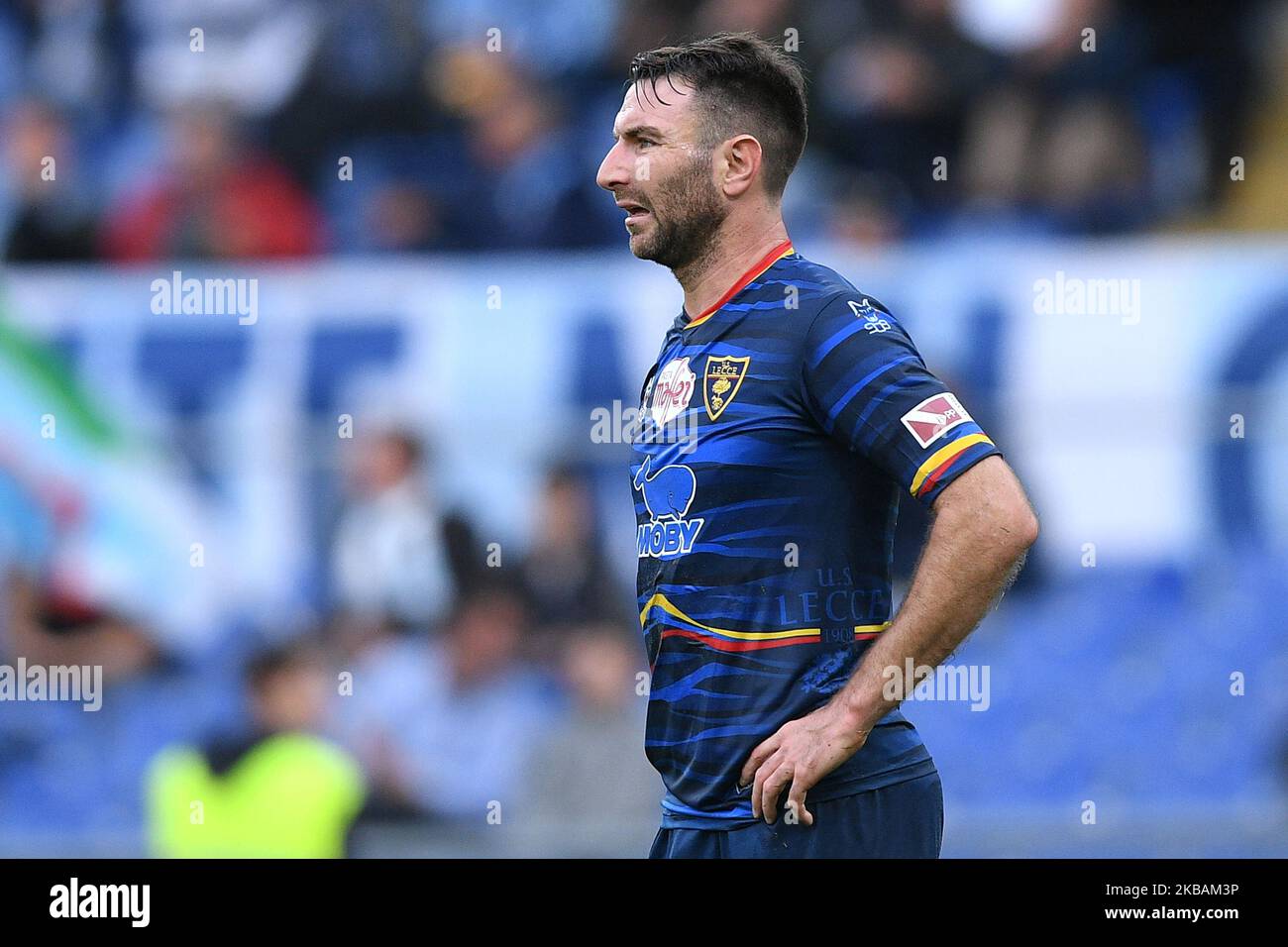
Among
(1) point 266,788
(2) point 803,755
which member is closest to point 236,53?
(1) point 266,788

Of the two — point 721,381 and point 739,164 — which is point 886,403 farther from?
point 739,164

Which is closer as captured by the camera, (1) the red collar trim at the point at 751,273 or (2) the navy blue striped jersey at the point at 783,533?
(2) the navy blue striped jersey at the point at 783,533

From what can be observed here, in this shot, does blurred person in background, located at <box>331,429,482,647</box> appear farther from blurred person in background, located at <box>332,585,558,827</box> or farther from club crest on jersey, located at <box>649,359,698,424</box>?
club crest on jersey, located at <box>649,359,698,424</box>

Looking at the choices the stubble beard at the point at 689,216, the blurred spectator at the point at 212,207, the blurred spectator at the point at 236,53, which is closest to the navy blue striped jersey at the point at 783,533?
the stubble beard at the point at 689,216

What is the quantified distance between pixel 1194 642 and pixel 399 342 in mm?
4145

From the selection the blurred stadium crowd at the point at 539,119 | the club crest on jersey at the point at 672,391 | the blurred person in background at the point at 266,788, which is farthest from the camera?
the blurred stadium crowd at the point at 539,119

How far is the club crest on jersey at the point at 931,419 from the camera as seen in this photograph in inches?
111

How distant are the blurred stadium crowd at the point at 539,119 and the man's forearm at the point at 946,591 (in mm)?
5368

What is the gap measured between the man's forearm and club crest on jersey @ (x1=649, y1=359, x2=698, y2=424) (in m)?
0.58

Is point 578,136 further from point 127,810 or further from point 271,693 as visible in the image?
point 127,810

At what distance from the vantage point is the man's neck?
3.25 meters

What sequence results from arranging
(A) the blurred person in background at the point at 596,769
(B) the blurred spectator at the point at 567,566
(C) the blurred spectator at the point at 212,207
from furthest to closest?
(C) the blurred spectator at the point at 212,207 → (B) the blurred spectator at the point at 567,566 → (A) the blurred person in background at the point at 596,769

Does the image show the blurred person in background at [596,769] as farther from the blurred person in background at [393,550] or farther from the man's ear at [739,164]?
the man's ear at [739,164]
